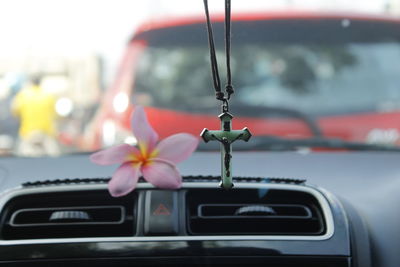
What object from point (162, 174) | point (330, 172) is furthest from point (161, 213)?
point (330, 172)

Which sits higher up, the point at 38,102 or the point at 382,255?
the point at 38,102

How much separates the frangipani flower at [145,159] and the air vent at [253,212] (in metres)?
0.13

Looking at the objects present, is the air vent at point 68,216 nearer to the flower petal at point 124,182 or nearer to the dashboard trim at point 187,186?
the dashboard trim at point 187,186

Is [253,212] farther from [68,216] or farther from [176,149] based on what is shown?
[68,216]

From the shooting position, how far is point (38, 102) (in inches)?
302

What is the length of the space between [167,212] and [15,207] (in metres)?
0.45

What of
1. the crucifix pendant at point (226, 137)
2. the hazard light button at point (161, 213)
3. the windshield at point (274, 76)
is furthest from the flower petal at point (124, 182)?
the windshield at point (274, 76)

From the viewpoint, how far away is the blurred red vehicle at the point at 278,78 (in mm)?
3752

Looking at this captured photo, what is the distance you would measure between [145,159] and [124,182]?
0.28 ft

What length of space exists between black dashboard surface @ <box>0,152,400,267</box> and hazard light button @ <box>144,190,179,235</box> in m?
0.28

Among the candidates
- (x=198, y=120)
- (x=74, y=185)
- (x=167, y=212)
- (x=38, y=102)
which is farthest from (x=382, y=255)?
(x=38, y=102)

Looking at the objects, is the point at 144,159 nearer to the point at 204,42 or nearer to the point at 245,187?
the point at 245,187

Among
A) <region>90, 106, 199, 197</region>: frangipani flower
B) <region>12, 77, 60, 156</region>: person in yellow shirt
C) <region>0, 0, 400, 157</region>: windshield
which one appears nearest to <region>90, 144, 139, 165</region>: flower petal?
<region>90, 106, 199, 197</region>: frangipani flower

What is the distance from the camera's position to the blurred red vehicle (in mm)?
Result: 3752
